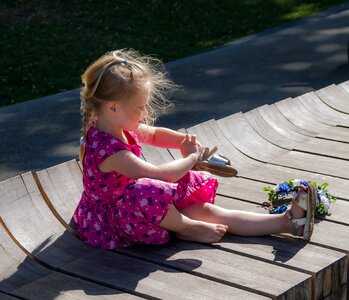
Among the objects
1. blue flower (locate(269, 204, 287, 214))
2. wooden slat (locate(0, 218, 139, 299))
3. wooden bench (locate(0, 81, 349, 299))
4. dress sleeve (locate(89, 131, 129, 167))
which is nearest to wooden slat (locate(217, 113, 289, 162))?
wooden bench (locate(0, 81, 349, 299))

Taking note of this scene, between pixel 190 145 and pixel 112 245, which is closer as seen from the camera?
pixel 112 245

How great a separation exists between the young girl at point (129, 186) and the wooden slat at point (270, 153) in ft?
3.12

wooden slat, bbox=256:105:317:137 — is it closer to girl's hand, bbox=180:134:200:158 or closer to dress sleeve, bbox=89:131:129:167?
girl's hand, bbox=180:134:200:158

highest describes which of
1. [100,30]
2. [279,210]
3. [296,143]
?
[100,30]

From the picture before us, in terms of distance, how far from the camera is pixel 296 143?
5.48 meters

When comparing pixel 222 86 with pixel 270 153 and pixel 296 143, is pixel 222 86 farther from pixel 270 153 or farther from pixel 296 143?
pixel 270 153

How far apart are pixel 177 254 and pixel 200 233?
167mm

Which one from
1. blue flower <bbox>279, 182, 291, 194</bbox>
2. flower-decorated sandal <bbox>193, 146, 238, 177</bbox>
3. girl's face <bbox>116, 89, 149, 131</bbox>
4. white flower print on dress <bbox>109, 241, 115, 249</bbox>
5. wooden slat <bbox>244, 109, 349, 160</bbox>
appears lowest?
white flower print on dress <bbox>109, 241, 115, 249</bbox>

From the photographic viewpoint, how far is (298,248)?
3.91 m

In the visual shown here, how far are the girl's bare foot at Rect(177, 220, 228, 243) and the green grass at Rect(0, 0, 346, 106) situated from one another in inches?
205

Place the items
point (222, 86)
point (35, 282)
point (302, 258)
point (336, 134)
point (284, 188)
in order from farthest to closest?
point (222, 86)
point (336, 134)
point (284, 188)
point (302, 258)
point (35, 282)

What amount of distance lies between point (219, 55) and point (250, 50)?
421mm

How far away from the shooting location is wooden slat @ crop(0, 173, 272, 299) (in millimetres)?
3543

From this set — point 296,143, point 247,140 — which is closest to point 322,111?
point 296,143
